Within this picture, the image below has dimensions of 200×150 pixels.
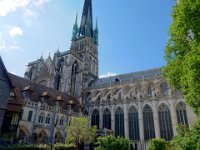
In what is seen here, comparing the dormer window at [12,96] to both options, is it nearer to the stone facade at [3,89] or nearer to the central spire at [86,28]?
the stone facade at [3,89]

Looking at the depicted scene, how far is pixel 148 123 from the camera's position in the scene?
36062 mm

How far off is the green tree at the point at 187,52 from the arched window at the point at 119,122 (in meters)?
23.6

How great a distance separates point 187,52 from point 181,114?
2164cm

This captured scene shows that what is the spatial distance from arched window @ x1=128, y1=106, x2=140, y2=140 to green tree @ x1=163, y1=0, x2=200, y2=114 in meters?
21.9

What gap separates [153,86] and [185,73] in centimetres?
2779

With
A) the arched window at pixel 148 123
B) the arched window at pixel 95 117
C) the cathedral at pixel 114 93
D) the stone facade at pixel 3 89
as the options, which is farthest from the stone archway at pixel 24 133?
the arched window at pixel 148 123

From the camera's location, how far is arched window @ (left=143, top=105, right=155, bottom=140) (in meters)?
35.0

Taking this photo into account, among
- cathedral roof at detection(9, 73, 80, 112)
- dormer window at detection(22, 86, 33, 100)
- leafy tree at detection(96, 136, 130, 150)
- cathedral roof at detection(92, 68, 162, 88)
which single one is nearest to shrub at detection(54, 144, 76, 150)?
leafy tree at detection(96, 136, 130, 150)

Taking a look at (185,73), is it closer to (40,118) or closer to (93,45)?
(40,118)

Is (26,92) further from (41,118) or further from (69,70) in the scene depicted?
(69,70)

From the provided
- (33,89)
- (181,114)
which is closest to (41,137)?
(33,89)

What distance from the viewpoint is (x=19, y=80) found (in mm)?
33781

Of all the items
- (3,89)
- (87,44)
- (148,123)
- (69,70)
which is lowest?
(148,123)

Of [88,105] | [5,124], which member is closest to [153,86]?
[88,105]
